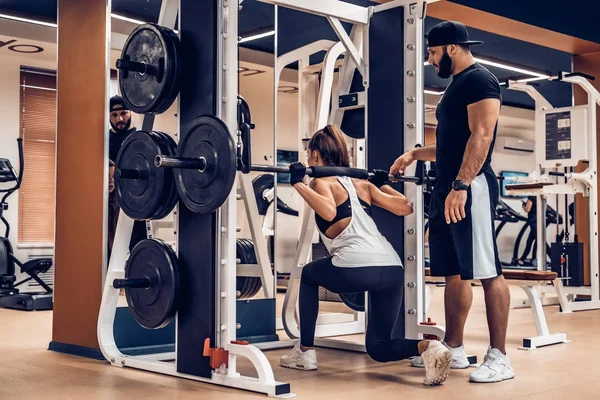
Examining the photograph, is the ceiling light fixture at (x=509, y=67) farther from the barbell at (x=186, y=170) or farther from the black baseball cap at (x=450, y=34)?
the barbell at (x=186, y=170)

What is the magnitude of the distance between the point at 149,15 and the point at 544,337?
4.53 metres

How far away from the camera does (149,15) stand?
22.9ft

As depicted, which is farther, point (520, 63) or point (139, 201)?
point (520, 63)

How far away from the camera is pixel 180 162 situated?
296 cm

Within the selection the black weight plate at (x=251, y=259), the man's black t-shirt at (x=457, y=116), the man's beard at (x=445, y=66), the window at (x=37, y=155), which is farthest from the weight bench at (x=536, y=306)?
the window at (x=37, y=155)

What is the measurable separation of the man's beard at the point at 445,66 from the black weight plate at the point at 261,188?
491cm

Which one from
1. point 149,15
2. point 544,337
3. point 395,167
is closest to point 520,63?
point 149,15

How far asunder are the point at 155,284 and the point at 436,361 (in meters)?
1.22

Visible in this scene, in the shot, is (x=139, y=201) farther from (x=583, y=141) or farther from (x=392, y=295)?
(x=583, y=141)

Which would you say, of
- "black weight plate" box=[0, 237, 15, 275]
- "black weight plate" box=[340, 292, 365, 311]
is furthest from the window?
"black weight plate" box=[340, 292, 365, 311]

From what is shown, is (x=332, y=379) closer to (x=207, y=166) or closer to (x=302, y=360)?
(x=302, y=360)

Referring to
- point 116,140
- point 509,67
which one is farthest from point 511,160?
point 116,140

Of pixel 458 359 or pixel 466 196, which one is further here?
pixel 458 359

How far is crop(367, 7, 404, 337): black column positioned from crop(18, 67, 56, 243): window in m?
5.13
